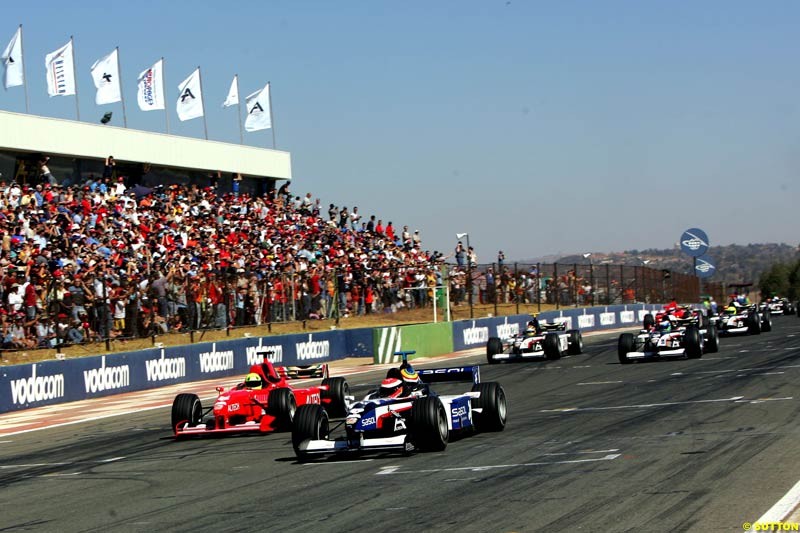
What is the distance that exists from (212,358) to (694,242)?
101 ft

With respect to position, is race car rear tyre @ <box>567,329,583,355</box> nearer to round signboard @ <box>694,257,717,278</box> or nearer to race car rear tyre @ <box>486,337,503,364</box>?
race car rear tyre @ <box>486,337,503,364</box>

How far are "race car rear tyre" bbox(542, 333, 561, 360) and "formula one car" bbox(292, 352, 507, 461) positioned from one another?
14132 mm

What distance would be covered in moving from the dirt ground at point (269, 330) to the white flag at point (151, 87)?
13248 mm

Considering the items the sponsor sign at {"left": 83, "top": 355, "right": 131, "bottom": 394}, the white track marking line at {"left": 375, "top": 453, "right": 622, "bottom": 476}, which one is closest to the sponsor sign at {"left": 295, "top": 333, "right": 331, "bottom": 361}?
the sponsor sign at {"left": 83, "top": 355, "right": 131, "bottom": 394}

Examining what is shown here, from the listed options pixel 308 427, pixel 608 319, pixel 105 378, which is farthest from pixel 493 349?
pixel 608 319

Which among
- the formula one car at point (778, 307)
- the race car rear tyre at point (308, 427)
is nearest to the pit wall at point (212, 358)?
the race car rear tyre at point (308, 427)

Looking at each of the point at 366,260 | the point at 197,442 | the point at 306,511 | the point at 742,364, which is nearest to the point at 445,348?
the point at 366,260

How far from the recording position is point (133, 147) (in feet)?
139

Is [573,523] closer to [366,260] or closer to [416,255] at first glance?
[366,260]

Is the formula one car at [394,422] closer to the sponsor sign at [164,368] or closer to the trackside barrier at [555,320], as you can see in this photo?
the sponsor sign at [164,368]

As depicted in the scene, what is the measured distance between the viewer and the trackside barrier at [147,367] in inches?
877

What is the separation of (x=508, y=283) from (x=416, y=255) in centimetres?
377

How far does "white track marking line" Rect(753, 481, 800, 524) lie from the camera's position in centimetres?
749

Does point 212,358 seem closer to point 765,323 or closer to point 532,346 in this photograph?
point 532,346
